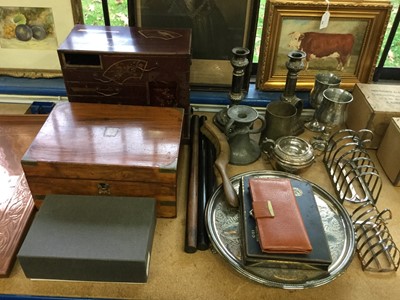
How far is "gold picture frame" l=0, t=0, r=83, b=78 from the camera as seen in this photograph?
1.15m

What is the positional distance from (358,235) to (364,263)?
75 millimetres

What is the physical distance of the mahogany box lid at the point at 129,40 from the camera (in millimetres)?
938

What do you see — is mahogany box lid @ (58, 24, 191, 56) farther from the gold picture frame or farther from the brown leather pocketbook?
the brown leather pocketbook

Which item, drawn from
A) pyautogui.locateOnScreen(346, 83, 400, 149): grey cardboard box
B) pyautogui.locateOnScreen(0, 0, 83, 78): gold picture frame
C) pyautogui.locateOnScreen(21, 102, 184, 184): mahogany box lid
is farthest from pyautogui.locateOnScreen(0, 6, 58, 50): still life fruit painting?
pyautogui.locateOnScreen(346, 83, 400, 149): grey cardboard box

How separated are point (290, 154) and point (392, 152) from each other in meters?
0.27

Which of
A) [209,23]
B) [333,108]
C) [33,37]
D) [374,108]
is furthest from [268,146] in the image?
[33,37]

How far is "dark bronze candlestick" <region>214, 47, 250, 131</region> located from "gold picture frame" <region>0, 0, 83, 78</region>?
51cm

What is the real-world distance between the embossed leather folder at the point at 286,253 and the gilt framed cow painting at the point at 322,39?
518mm

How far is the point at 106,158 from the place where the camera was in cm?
81

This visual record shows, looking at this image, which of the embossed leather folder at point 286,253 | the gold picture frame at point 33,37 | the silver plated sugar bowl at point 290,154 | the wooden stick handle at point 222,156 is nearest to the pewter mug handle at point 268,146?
the silver plated sugar bowl at point 290,154

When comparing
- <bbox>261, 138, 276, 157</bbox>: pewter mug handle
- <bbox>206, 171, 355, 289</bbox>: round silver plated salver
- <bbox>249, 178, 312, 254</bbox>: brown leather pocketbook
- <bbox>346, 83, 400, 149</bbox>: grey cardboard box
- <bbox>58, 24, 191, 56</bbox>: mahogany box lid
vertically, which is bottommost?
<bbox>206, 171, 355, 289</bbox>: round silver plated salver

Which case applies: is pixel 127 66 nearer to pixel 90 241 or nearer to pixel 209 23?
pixel 209 23

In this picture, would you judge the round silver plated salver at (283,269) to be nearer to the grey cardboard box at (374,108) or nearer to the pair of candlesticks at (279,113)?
the pair of candlesticks at (279,113)

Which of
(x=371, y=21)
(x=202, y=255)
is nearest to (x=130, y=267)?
(x=202, y=255)
